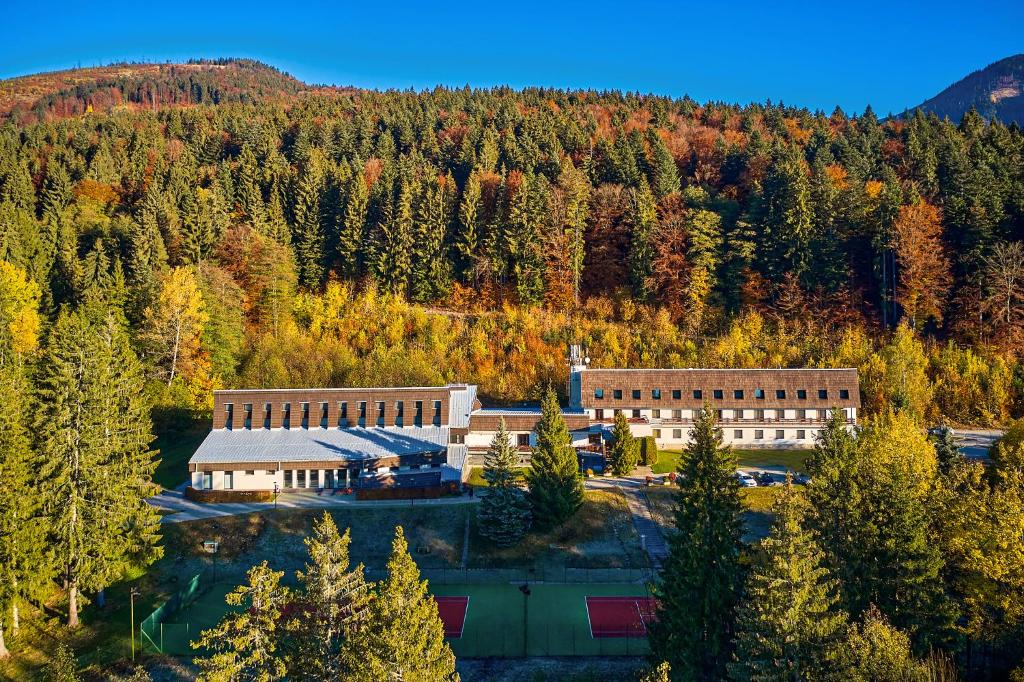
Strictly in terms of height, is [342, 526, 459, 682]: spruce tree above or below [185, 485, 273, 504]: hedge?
above

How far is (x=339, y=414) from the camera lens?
155 feet

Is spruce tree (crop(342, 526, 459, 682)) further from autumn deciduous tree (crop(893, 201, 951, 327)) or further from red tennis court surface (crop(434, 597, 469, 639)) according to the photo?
autumn deciduous tree (crop(893, 201, 951, 327))

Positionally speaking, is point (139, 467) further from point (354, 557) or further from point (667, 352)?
point (667, 352)

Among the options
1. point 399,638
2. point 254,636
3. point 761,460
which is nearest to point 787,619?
point 399,638

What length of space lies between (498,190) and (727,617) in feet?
194

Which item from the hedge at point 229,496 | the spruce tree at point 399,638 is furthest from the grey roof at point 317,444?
the spruce tree at point 399,638

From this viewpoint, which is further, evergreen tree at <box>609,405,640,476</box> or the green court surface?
evergreen tree at <box>609,405,640,476</box>

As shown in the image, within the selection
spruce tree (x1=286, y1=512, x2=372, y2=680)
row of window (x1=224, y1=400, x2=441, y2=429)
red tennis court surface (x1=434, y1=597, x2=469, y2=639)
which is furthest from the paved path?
spruce tree (x1=286, y1=512, x2=372, y2=680)

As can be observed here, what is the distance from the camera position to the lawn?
46.4 m

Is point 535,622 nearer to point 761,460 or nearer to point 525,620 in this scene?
point 525,620

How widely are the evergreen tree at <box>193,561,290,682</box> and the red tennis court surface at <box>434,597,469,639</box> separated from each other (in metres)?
9.65

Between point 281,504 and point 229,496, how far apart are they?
12.5 feet

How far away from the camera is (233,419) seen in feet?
154

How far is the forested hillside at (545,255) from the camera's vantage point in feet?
193
